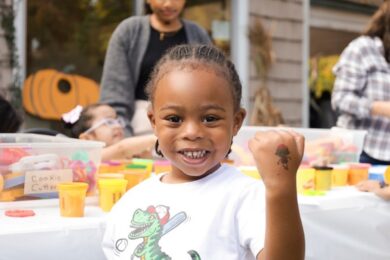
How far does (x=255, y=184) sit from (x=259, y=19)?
5384mm

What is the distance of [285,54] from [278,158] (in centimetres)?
592

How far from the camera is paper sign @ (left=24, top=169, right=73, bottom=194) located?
77.4 inches

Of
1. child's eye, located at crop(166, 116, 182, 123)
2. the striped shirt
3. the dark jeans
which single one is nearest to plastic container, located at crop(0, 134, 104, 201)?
child's eye, located at crop(166, 116, 182, 123)

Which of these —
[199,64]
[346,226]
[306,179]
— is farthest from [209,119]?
[306,179]

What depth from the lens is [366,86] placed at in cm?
314

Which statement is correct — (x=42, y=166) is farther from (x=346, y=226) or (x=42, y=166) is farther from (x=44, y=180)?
(x=346, y=226)

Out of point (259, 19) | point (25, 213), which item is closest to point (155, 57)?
point (25, 213)

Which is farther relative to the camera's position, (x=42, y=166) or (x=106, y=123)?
(x=106, y=123)

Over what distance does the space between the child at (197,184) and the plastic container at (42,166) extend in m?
0.43

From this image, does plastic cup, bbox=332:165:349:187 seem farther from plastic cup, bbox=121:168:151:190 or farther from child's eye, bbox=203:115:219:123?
child's eye, bbox=203:115:219:123

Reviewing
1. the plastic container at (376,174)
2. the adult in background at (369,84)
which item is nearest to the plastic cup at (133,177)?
the plastic container at (376,174)

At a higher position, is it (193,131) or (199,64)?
(199,64)

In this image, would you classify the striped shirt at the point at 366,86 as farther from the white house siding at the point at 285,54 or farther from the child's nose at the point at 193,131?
the white house siding at the point at 285,54

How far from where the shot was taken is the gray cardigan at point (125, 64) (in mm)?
3383
